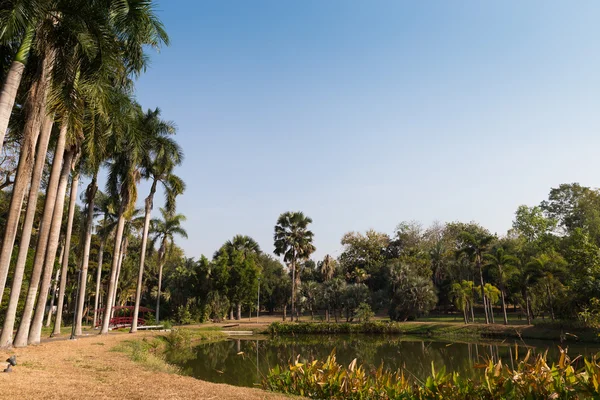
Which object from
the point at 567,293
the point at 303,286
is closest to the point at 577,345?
the point at 567,293

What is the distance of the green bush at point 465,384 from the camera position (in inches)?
295

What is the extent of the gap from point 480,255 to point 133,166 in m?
36.9

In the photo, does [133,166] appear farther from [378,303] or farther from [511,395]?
[378,303]

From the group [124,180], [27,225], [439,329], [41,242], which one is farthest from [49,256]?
[439,329]

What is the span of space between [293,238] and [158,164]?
2445 cm

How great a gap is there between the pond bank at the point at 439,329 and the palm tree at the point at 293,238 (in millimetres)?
8633

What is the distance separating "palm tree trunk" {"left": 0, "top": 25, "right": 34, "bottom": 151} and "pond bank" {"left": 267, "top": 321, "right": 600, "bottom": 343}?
1421 inches

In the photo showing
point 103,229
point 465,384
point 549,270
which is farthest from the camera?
point 549,270

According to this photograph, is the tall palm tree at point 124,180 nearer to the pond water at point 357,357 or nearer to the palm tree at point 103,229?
the palm tree at point 103,229

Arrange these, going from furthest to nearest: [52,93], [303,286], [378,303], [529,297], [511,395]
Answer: [303,286] < [378,303] < [529,297] < [52,93] < [511,395]

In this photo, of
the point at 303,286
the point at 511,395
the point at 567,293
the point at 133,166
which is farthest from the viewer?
the point at 303,286

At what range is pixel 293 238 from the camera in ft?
169

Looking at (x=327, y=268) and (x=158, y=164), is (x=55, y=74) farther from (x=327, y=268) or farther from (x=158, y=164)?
(x=327, y=268)

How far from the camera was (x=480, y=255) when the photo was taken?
44156 mm
